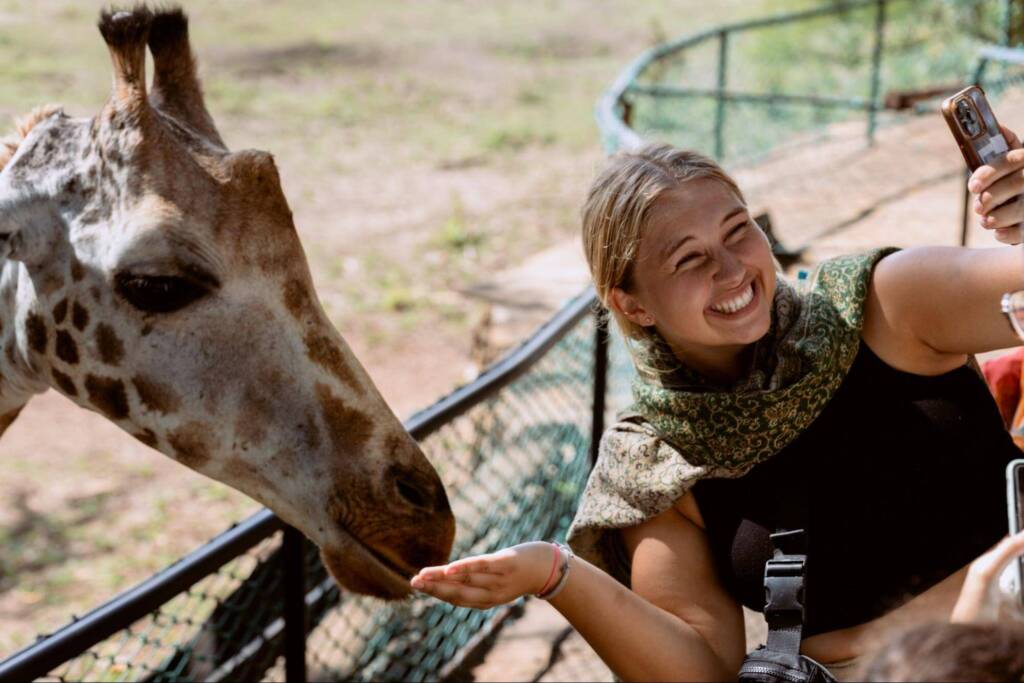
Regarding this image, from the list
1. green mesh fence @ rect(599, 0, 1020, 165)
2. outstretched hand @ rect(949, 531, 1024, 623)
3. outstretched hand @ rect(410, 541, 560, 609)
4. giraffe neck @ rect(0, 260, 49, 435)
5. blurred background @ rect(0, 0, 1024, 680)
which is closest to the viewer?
outstretched hand @ rect(949, 531, 1024, 623)

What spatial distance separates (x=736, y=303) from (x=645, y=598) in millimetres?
557

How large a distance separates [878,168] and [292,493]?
7943 mm

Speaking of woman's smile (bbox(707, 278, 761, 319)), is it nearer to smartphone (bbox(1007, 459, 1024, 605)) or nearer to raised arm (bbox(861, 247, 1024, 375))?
raised arm (bbox(861, 247, 1024, 375))

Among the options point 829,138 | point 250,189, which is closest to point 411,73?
point 829,138

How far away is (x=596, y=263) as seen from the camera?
Result: 7.64 ft

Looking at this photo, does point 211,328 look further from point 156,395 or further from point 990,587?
point 990,587

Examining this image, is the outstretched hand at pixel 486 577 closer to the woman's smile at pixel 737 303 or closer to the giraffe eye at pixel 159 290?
the woman's smile at pixel 737 303

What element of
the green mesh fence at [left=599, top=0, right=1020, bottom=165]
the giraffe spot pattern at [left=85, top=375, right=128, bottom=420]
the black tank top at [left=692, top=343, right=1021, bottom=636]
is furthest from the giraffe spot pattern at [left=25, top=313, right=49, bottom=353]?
the green mesh fence at [left=599, top=0, right=1020, bottom=165]

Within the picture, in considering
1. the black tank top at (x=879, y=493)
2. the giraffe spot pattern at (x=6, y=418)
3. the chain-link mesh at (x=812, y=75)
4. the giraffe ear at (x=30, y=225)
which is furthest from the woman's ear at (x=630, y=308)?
the chain-link mesh at (x=812, y=75)

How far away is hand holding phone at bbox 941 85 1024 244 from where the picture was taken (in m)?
2.03

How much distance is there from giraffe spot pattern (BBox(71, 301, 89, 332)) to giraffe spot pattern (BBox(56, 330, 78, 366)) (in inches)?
1.4

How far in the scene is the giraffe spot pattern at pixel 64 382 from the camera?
2.54 m

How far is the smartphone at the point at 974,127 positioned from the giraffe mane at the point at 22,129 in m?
1.81

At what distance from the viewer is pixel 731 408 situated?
2178mm
